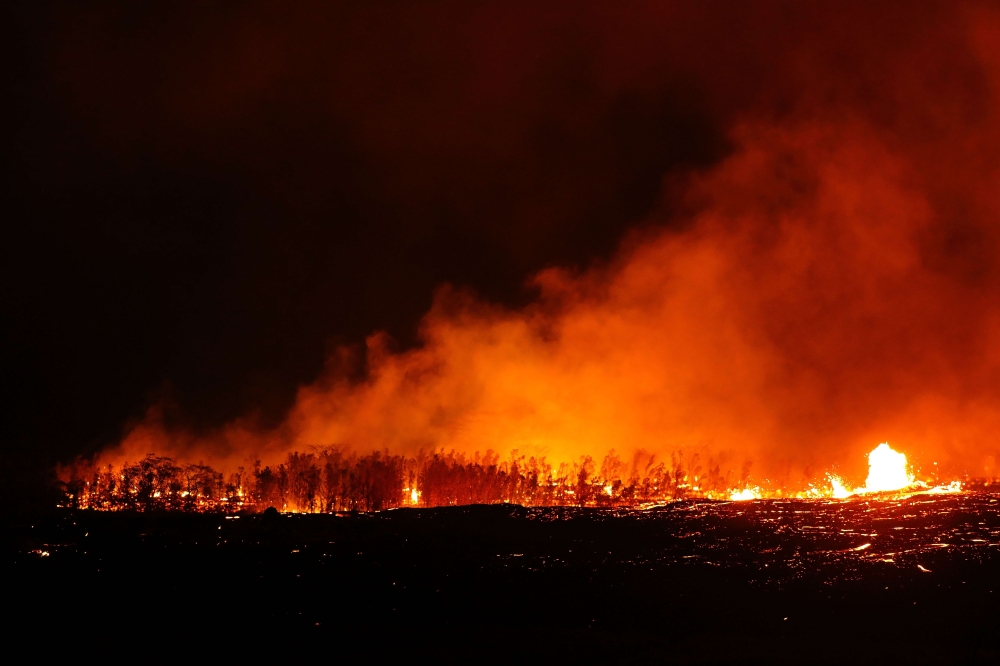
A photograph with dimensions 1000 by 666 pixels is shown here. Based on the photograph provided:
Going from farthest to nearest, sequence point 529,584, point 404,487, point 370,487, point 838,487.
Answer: point 404,487 < point 838,487 < point 370,487 < point 529,584

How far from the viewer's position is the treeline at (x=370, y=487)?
17.3m

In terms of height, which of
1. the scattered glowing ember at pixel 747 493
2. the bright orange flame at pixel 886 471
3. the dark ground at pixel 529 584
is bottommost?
the dark ground at pixel 529 584

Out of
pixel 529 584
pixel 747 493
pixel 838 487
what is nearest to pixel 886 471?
pixel 838 487

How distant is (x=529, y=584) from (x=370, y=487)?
287 inches

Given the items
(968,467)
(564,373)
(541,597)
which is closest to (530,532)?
(541,597)

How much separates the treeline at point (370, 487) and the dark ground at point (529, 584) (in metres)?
2.15

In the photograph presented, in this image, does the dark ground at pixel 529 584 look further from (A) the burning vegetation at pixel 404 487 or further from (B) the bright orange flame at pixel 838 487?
(B) the bright orange flame at pixel 838 487

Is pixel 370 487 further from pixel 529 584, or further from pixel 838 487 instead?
pixel 838 487

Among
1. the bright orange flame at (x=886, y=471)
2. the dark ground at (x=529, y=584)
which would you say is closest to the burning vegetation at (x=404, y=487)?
the bright orange flame at (x=886, y=471)

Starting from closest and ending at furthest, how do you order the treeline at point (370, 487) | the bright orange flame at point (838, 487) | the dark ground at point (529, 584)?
the dark ground at point (529, 584)
the bright orange flame at point (838, 487)
the treeline at point (370, 487)

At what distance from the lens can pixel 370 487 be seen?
685 inches

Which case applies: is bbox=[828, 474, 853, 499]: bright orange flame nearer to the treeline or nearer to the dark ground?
the treeline

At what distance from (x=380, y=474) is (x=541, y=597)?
8.12m

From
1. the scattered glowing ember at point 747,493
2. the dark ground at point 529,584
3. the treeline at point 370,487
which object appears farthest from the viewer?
the scattered glowing ember at point 747,493
